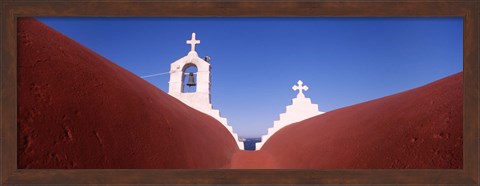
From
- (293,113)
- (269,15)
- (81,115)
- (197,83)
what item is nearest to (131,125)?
(81,115)

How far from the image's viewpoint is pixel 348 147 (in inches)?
134

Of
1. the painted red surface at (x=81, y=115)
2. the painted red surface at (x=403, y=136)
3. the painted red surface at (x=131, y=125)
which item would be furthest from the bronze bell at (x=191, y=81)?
the painted red surface at (x=403, y=136)

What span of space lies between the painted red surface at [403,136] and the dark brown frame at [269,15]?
10 cm

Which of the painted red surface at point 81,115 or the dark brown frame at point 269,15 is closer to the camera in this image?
the painted red surface at point 81,115

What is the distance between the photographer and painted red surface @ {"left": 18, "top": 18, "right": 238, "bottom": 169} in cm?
278

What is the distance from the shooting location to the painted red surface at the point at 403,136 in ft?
10.0

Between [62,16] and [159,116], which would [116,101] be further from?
[62,16]

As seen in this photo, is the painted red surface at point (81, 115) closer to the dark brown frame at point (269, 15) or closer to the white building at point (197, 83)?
the dark brown frame at point (269, 15)

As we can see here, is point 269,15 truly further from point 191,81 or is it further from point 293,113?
point 191,81

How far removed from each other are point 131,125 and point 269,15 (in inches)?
77.3

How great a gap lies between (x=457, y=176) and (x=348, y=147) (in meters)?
1.11

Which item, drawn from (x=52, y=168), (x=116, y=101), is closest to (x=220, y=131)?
(x=116, y=101)

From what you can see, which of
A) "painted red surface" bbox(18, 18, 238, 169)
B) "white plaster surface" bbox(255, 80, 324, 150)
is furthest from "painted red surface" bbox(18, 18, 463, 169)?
"white plaster surface" bbox(255, 80, 324, 150)

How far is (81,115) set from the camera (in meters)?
2.86
